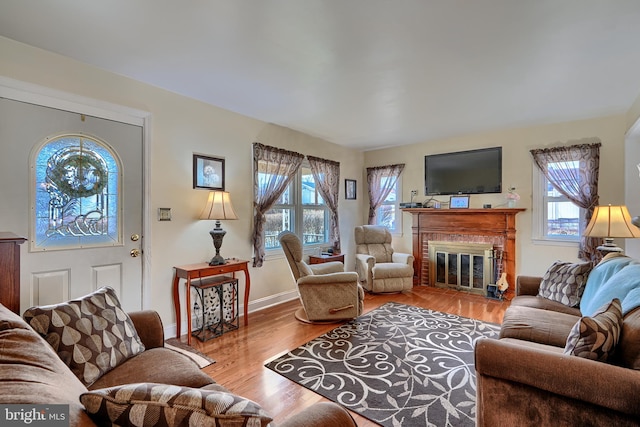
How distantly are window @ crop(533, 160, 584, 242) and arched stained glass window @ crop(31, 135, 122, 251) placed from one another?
5117 millimetres

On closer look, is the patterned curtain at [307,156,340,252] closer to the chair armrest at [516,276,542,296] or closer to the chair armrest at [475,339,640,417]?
the chair armrest at [516,276,542,296]

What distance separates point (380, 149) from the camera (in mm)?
5559

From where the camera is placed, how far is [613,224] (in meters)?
2.64

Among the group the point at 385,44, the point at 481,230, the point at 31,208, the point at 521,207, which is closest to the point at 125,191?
the point at 31,208

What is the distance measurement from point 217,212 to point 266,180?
3.31ft

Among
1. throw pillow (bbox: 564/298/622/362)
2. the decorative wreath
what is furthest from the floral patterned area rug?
the decorative wreath

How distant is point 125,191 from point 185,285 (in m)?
1.10

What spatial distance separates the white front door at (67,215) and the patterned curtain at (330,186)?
2597mm

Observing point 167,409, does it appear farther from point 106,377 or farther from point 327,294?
point 327,294

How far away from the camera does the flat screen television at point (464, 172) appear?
4.39 meters

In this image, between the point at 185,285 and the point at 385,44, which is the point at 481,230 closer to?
the point at 385,44

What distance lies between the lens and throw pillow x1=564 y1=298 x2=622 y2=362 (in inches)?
49.6

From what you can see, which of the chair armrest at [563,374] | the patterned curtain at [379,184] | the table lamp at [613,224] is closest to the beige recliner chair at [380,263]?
the patterned curtain at [379,184]

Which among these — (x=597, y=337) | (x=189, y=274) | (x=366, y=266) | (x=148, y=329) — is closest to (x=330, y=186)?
(x=366, y=266)
